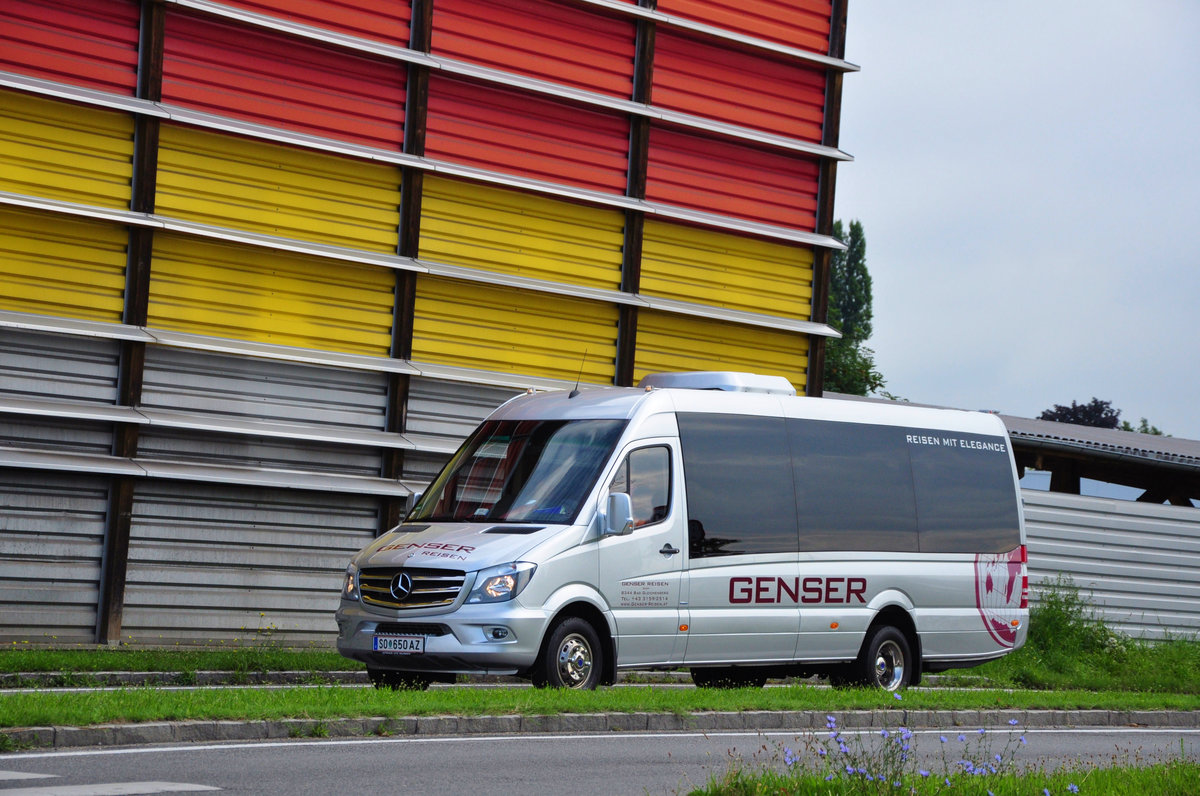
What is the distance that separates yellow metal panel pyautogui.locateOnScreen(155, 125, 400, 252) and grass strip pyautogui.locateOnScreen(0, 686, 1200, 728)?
8.11m

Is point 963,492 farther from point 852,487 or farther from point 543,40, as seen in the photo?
point 543,40

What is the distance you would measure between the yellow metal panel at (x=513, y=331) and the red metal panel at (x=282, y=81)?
220 cm

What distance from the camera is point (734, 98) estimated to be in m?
23.0

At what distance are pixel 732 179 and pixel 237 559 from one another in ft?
29.6

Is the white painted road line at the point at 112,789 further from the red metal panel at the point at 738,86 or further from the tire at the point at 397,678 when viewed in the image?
the red metal panel at the point at 738,86

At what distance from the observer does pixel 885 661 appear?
16406 mm

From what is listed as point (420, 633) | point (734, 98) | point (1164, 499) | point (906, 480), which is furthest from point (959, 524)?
point (1164, 499)

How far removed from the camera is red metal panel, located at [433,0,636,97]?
20.7m

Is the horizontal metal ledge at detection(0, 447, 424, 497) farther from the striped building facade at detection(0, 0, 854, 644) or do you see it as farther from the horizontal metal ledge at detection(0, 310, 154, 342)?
the horizontal metal ledge at detection(0, 310, 154, 342)

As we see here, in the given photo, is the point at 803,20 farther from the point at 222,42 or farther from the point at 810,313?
the point at 222,42

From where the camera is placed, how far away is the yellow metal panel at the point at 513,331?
20.7 m

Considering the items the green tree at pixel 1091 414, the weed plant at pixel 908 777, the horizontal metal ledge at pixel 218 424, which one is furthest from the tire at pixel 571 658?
the green tree at pixel 1091 414

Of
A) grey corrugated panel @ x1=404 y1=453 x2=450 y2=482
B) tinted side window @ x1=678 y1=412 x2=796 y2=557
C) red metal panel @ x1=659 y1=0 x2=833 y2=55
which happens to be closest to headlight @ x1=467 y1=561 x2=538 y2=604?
tinted side window @ x1=678 y1=412 x2=796 y2=557

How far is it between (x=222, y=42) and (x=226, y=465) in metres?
5.05
